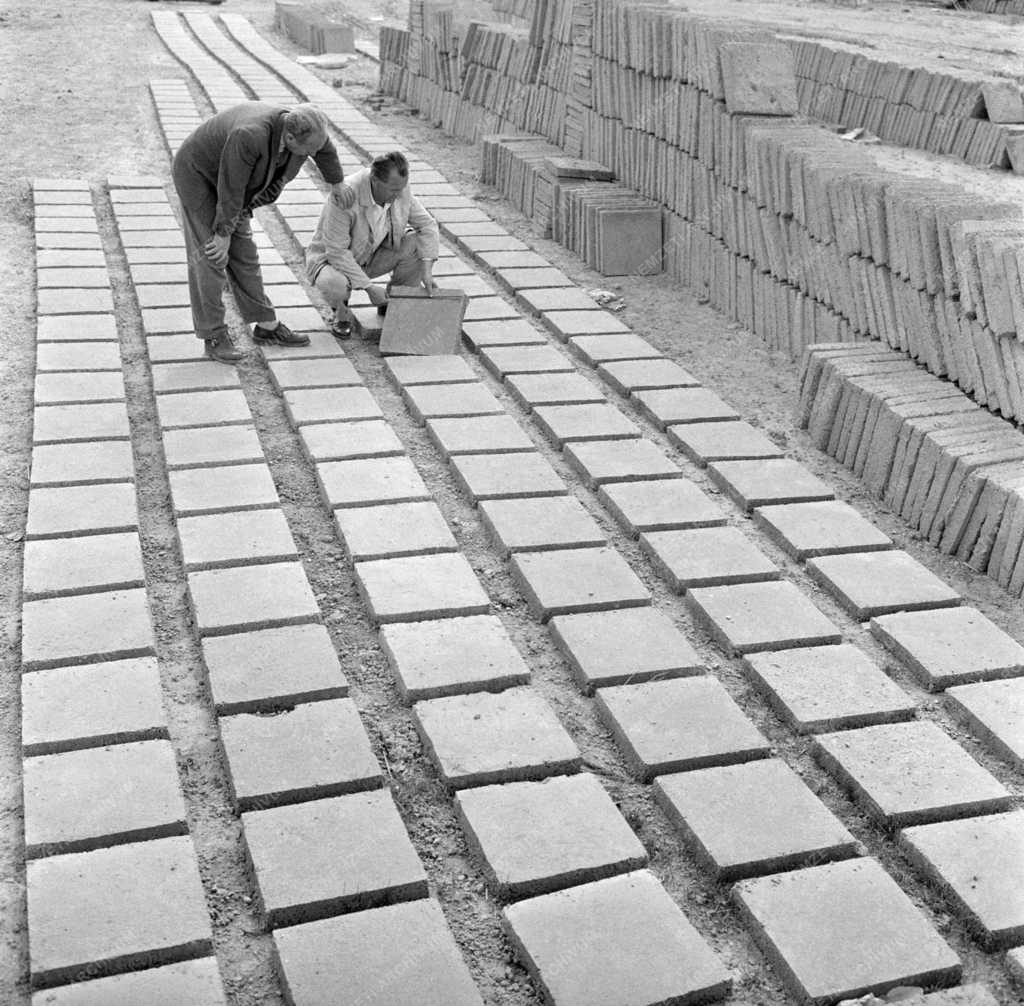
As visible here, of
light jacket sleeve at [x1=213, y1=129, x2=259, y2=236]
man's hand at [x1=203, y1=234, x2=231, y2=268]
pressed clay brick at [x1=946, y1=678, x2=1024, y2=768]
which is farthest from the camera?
man's hand at [x1=203, y1=234, x2=231, y2=268]

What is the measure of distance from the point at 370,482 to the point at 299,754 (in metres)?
1.67

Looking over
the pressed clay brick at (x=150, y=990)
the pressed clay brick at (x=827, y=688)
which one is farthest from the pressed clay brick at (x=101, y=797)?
the pressed clay brick at (x=827, y=688)

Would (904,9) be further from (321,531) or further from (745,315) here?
(321,531)

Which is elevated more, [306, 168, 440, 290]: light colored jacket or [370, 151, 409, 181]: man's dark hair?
[370, 151, 409, 181]: man's dark hair

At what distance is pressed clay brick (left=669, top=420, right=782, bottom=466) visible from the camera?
16.5 feet

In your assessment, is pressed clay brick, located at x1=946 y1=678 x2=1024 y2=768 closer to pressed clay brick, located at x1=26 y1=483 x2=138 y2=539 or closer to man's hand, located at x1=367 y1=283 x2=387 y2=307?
pressed clay brick, located at x1=26 y1=483 x2=138 y2=539

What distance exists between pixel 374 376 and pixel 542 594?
224 cm

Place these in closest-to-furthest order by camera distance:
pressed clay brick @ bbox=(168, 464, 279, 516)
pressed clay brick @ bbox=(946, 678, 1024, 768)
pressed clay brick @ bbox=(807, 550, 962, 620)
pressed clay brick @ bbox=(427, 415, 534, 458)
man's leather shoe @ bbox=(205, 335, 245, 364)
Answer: pressed clay brick @ bbox=(946, 678, 1024, 768)
pressed clay brick @ bbox=(807, 550, 962, 620)
pressed clay brick @ bbox=(168, 464, 279, 516)
pressed clay brick @ bbox=(427, 415, 534, 458)
man's leather shoe @ bbox=(205, 335, 245, 364)

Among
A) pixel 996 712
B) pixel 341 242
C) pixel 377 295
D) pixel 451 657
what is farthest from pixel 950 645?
pixel 341 242

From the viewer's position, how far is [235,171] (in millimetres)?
5152

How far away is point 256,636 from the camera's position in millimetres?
3654

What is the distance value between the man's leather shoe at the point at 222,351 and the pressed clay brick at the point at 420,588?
6.81 feet

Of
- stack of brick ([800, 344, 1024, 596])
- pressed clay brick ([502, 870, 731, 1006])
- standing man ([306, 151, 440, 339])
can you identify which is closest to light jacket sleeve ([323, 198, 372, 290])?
standing man ([306, 151, 440, 339])

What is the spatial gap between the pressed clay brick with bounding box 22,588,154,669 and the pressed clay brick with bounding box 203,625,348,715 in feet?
0.78
